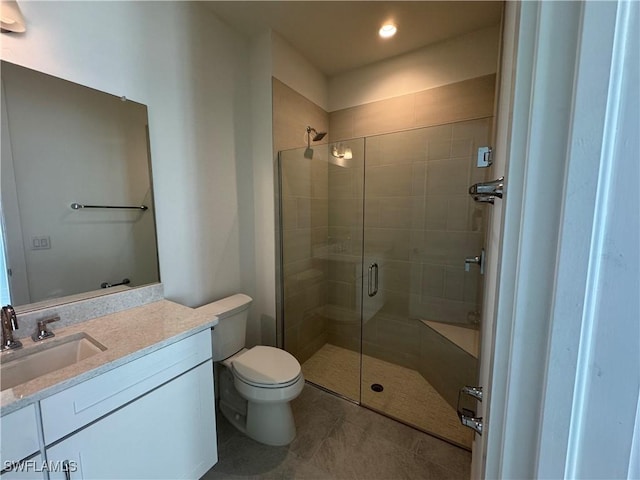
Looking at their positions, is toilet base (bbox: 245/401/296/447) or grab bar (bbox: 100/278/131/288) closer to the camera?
grab bar (bbox: 100/278/131/288)

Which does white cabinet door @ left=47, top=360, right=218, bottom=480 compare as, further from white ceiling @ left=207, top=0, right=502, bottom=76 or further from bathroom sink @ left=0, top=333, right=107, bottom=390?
white ceiling @ left=207, top=0, right=502, bottom=76

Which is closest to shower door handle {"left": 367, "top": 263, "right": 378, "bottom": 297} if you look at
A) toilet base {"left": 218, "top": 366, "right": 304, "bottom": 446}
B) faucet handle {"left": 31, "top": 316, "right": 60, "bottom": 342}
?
toilet base {"left": 218, "top": 366, "right": 304, "bottom": 446}

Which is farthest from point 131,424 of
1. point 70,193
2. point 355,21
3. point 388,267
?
point 355,21

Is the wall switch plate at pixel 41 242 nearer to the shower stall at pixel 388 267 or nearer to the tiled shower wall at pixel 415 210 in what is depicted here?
the shower stall at pixel 388 267

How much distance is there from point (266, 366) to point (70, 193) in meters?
1.40

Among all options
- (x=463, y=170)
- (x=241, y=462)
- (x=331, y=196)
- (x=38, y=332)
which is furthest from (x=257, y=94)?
(x=241, y=462)

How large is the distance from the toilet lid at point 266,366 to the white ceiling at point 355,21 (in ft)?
7.57

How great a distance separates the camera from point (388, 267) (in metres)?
2.52

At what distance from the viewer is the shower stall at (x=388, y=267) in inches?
81.0

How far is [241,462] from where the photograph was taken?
155 cm

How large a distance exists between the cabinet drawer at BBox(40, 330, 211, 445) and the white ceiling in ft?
6.78

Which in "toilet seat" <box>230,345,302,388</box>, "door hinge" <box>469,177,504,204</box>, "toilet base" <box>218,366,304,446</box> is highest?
"door hinge" <box>469,177,504,204</box>

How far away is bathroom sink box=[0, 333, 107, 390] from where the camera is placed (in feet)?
3.34

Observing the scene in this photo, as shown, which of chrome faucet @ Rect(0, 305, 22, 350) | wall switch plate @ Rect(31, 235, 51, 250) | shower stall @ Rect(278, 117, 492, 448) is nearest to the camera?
chrome faucet @ Rect(0, 305, 22, 350)
